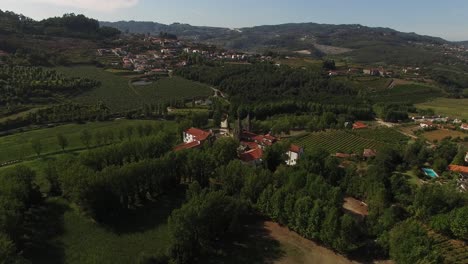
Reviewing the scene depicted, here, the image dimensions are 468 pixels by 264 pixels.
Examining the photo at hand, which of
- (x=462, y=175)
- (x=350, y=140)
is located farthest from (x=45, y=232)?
(x=462, y=175)

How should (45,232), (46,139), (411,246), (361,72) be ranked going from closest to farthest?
(411,246) < (45,232) < (46,139) < (361,72)

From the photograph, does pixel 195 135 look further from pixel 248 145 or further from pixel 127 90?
pixel 127 90

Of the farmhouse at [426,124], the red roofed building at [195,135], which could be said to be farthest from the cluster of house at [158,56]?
the farmhouse at [426,124]

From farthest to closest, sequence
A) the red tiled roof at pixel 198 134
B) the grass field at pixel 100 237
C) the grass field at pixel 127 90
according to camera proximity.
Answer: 1. the grass field at pixel 127 90
2. the red tiled roof at pixel 198 134
3. the grass field at pixel 100 237

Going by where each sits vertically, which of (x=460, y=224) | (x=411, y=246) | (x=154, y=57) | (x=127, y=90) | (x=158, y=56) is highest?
(x=158, y=56)

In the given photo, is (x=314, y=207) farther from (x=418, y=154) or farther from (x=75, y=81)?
(x=75, y=81)

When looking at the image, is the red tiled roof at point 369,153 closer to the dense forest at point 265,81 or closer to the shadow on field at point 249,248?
the shadow on field at point 249,248

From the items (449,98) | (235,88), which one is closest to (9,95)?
(235,88)
